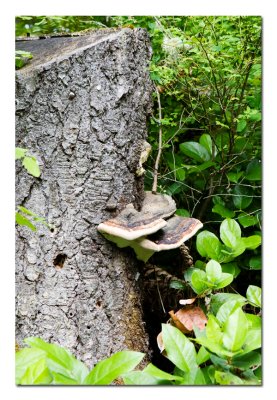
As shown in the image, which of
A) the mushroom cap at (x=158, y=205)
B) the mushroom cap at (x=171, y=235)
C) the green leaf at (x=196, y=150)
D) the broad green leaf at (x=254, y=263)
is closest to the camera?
the mushroom cap at (x=171, y=235)

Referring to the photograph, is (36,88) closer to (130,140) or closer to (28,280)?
(130,140)

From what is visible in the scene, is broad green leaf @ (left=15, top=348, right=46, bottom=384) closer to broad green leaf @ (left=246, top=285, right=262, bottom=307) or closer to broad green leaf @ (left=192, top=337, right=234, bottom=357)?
broad green leaf @ (left=192, top=337, right=234, bottom=357)

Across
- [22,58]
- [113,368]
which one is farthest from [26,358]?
[22,58]

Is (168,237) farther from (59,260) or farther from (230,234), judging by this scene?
(59,260)

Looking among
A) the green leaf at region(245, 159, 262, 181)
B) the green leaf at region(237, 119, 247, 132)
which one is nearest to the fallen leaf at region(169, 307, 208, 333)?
the green leaf at region(245, 159, 262, 181)

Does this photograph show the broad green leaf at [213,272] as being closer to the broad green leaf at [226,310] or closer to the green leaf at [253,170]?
the broad green leaf at [226,310]

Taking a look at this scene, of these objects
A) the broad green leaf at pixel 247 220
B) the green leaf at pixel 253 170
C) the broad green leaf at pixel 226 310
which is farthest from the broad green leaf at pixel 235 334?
Answer: the green leaf at pixel 253 170
